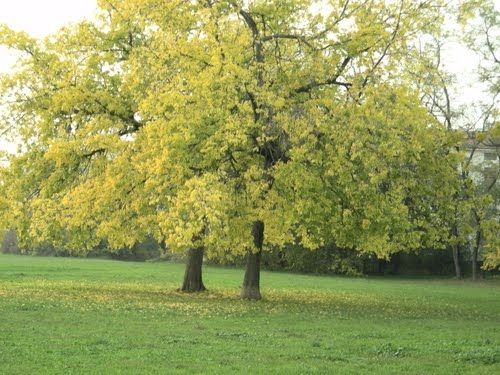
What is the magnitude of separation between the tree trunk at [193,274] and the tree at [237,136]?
15.0 feet

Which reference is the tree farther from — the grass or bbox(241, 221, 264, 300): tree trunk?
the grass

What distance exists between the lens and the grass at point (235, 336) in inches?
457

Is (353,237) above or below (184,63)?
below

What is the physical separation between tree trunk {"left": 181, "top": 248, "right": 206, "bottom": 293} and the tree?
4.56m

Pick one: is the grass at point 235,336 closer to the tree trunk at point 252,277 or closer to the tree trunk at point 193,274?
the tree trunk at point 252,277

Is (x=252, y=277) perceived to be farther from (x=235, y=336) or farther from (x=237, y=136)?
(x=235, y=336)

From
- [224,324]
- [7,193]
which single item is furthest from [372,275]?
[224,324]

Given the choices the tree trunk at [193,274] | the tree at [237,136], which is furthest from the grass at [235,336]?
the tree trunk at [193,274]

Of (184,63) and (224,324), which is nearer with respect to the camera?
(224,324)

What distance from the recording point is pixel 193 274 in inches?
1213

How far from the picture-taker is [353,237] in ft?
78.6

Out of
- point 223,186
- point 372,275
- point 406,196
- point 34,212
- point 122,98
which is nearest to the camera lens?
point 223,186

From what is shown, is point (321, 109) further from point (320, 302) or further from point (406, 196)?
point (320, 302)

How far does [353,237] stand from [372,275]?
34846 mm
